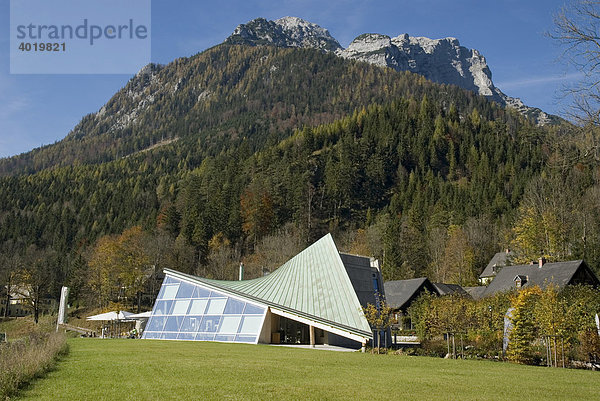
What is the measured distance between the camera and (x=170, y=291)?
3478 centimetres

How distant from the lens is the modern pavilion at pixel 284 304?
2891 centimetres

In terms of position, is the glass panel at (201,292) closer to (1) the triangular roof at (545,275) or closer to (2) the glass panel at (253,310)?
(2) the glass panel at (253,310)

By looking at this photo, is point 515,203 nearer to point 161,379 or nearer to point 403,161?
point 403,161

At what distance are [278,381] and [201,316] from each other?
20101 mm

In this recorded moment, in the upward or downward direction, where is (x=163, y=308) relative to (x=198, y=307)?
downward

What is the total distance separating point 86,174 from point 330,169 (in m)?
82.0

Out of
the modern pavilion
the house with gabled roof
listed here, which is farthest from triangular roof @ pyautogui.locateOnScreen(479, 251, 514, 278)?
the modern pavilion

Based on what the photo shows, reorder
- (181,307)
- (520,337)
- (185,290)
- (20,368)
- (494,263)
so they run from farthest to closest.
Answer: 1. (494,263)
2. (185,290)
3. (181,307)
4. (520,337)
5. (20,368)

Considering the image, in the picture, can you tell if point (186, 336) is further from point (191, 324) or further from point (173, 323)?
point (173, 323)

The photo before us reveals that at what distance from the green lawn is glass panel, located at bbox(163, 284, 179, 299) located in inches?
632

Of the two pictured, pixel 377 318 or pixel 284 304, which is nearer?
pixel 377 318

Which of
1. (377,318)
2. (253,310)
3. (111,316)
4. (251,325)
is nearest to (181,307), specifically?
(253,310)

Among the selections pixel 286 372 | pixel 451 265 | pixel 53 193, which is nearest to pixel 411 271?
pixel 451 265

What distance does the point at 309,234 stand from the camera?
82250mm
